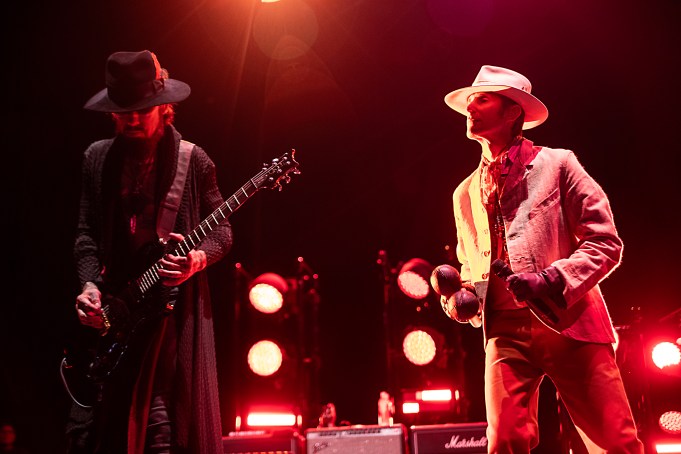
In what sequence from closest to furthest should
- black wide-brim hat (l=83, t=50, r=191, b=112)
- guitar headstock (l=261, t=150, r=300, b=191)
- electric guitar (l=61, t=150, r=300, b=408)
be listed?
electric guitar (l=61, t=150, r=300, b=408) < black wide-brim hat (l=83, t=50, r=191, b=112) < guitar headstock (l=261, t=150, r=300, b=191)

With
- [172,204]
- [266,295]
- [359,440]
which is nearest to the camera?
[172,204]

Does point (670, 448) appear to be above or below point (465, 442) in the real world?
below

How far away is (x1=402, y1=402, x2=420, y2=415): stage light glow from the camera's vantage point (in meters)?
6.19

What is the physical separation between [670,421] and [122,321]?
3.92 m

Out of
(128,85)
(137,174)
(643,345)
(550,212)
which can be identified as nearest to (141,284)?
(137,174)

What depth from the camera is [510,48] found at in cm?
720

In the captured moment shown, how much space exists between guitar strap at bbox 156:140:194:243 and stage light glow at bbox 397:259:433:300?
3.30 meters

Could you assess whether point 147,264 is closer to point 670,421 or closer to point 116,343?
point 116,343

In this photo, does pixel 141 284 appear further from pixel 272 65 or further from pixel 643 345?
pixel 272 65

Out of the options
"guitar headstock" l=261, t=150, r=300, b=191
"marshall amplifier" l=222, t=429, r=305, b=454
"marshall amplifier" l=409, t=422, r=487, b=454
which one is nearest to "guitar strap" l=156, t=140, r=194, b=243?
"guitar headstock" l=261, t=150, r=300, b=191

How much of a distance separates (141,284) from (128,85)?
975 millimetres

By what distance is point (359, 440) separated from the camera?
411cm

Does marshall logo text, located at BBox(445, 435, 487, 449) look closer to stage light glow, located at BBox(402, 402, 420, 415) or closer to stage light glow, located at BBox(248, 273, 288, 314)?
stage light glow, located at BBox(402, 402, 420, 415)

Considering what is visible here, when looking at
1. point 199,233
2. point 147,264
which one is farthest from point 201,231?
point 147,264
